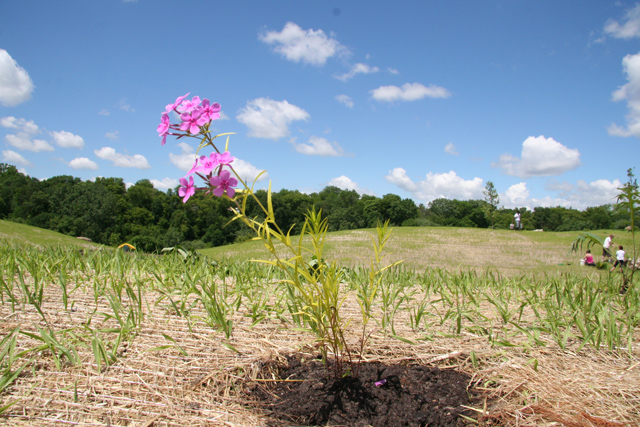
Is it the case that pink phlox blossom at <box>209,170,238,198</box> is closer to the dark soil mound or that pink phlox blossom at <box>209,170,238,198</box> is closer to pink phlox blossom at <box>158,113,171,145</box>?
pink phlox blossom at <box>158,113,171,145</box>

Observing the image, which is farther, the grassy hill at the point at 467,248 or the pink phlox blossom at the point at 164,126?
the grassy hill at the point at 467,248

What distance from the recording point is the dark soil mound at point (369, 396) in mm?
1240

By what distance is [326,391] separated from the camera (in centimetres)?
138

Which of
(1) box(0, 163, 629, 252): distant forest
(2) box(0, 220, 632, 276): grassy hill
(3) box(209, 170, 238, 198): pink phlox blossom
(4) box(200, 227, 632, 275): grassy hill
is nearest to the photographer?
(3) box(209, 170, 238, 198): pink phlox blossom

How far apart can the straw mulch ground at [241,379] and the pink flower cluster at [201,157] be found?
83cm

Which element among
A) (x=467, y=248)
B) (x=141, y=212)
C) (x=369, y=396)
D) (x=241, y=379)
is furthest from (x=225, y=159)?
(x=141, y=212)

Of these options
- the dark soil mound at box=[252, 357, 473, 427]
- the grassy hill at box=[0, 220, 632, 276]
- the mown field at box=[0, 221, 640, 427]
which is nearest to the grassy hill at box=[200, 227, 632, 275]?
the grassy hill at box=[0, 220, 632, 276]

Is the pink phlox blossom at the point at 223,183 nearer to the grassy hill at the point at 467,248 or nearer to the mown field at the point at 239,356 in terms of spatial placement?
the mown field at the point at 239,356

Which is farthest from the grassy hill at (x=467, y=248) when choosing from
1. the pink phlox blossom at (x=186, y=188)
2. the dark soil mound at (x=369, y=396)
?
the pink phlox blossom at (x=186, y=188)

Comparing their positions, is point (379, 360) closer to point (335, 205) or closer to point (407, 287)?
point (407, 287)

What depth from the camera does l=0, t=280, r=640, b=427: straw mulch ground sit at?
4.05 ft

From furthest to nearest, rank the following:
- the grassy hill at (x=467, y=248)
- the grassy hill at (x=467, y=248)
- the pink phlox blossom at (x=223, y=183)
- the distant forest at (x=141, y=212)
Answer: the distant forest at (x=141, y=212) < the grassy hill at (x=467, y=248) < the grassy hill at (x=467, y=248) < the pink phlox blossom at (x=223, y=183)

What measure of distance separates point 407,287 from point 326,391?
6.22ft

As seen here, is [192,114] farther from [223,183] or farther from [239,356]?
[239,356]
